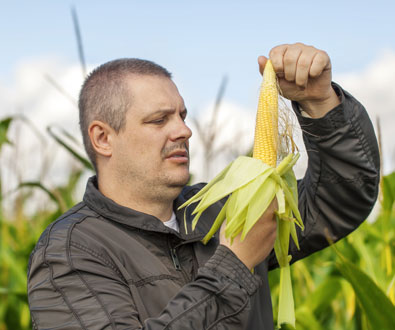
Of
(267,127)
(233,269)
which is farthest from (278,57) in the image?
(233,269)

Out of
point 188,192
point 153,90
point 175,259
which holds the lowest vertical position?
point 175,259

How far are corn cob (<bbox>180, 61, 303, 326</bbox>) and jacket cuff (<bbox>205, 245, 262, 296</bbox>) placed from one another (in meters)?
0.05

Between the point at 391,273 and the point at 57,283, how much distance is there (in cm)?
161

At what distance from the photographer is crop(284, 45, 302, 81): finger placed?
5.49ft

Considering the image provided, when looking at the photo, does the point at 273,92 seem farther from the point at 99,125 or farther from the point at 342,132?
the point at 99,125

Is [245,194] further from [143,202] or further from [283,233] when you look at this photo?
[143,202]

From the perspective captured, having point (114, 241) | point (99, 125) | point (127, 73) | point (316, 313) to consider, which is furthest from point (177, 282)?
point (316, 313)

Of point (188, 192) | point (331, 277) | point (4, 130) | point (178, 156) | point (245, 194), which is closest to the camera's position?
point (245, 194)

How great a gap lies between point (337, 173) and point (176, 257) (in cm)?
67

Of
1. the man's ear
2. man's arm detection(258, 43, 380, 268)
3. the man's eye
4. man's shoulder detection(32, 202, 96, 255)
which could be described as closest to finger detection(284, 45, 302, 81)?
man's arm detection(258, 43, 380, 268)

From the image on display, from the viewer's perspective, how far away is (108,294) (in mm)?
1587

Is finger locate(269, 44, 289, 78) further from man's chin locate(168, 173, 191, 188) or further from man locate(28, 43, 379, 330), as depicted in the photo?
man's chin locate(168, 173, 191, 188)

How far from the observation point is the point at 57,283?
1.61m

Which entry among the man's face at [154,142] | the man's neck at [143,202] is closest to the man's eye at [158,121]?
the man's face at [154,142]
